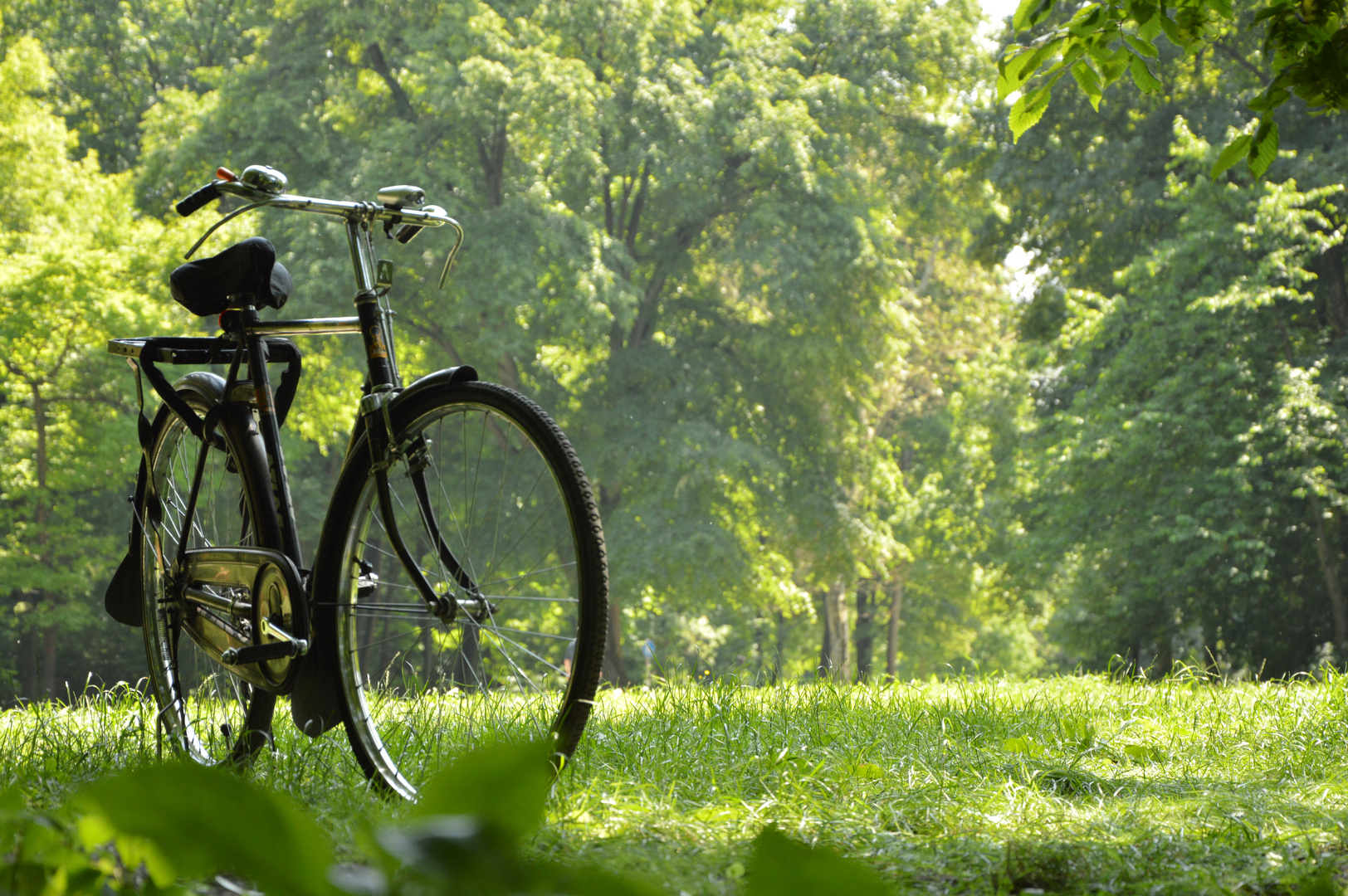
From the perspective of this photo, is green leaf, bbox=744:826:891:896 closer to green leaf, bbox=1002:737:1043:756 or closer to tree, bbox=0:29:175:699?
green leaf, bbox=1002:737:1043:756

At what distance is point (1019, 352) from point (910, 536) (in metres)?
6.62

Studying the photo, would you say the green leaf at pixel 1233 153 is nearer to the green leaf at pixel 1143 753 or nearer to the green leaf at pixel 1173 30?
the green leaf at pixel 1173 30

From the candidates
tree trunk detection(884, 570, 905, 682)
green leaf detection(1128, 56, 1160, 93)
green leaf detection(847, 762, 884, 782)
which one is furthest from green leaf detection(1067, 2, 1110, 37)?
tree trunk detection(884, 570, 905, 682)

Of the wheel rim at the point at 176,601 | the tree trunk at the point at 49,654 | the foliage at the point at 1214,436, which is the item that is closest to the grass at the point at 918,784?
the wheel rim at the point at 176,601

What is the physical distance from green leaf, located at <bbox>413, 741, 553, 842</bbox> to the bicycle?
5.29ft

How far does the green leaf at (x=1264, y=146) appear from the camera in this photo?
8.36ft

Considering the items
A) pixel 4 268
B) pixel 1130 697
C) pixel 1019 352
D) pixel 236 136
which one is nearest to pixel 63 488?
pixel 4 268

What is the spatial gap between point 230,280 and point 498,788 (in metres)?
2.57

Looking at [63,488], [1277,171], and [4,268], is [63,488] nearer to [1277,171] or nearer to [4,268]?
[4,268]

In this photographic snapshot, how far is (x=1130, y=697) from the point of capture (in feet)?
13.7

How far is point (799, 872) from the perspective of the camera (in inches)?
13.1

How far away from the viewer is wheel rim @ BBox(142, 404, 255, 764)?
2.83 meters

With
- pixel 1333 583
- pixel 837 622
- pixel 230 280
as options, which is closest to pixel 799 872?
pixel 230 280

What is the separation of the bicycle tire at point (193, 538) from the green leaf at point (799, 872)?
239 centimetres
